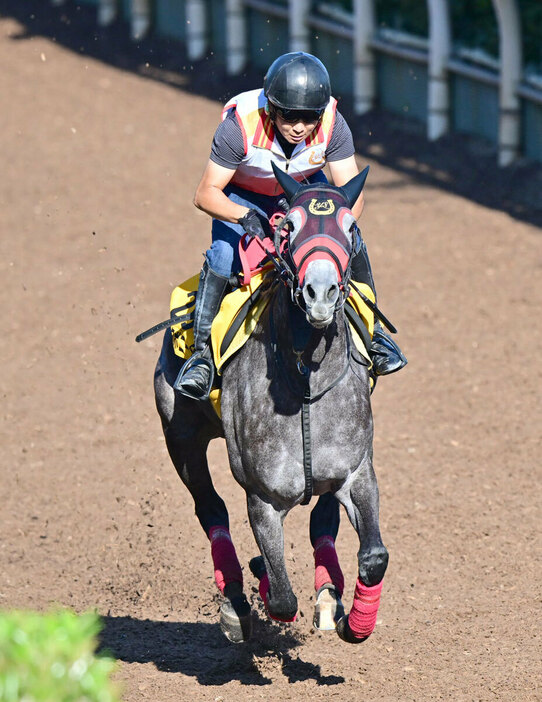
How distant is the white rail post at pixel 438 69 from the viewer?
16.4m

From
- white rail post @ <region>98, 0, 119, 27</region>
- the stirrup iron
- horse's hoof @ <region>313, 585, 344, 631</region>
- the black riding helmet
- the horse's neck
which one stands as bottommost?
white rail post @ <region>98, 0, 119, 27</region>

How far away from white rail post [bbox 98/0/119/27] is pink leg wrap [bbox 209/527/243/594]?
19.3 meters

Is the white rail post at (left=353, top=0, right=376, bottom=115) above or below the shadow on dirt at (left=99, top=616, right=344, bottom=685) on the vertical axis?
below

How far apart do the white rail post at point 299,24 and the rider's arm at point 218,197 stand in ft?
44.5

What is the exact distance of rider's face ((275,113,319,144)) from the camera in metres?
5.62

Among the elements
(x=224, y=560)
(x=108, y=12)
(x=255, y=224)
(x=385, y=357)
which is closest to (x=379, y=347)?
(x=385, y=357)

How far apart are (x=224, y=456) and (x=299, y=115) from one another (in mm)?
4378

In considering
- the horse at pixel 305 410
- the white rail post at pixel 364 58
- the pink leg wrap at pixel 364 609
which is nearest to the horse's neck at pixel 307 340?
the horse at pixel 305 410

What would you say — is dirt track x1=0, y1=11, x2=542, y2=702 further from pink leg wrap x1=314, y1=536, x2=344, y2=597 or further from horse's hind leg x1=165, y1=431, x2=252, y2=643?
pink leg wrap x1=314, y1=536, x2=344, y2=597

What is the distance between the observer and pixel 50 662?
2.90m

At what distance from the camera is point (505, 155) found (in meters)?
16.0

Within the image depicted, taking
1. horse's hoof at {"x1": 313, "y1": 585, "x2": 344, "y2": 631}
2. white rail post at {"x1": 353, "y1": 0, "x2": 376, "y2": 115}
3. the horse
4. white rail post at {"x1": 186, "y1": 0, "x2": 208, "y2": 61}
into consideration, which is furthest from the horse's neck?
white rail post at {"x1": 186, "y1": 0, "x2": 208, "y2": 61}

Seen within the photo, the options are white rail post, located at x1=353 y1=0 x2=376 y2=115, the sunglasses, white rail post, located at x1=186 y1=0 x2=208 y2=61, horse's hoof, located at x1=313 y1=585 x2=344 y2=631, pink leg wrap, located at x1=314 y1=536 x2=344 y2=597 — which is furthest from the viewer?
white rail post, located at x1=186 y1=0 x2=208 y2=61

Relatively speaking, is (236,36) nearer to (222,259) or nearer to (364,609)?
(222,259)
